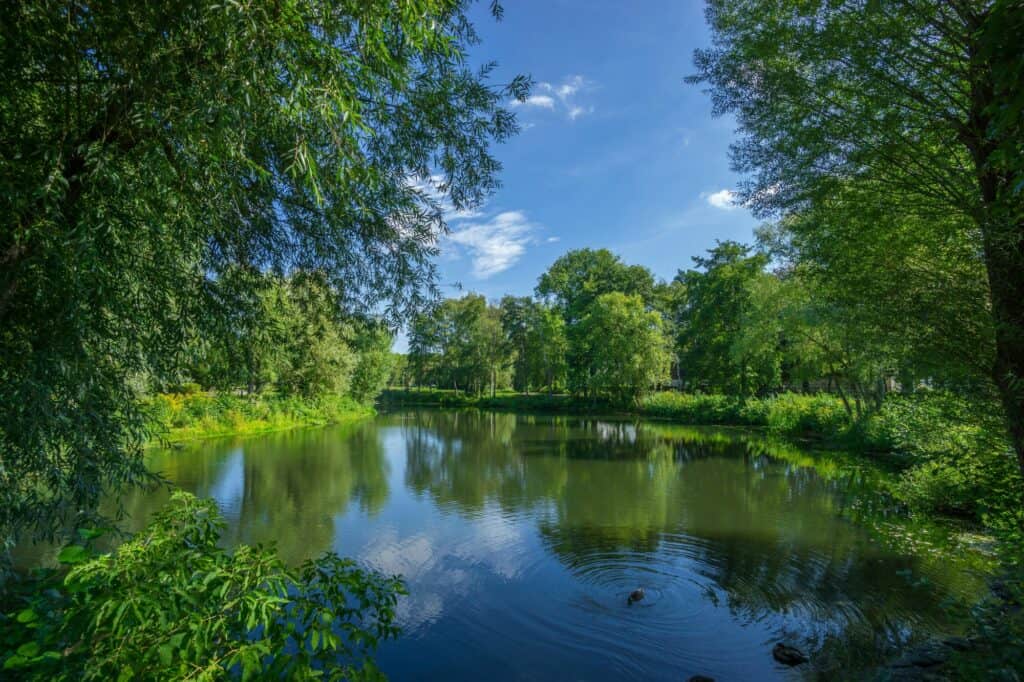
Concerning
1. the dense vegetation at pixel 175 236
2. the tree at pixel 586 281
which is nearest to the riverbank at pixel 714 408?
the tree at pixel 586 281

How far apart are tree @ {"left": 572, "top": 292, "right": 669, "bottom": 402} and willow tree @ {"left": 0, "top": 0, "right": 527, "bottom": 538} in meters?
32.5

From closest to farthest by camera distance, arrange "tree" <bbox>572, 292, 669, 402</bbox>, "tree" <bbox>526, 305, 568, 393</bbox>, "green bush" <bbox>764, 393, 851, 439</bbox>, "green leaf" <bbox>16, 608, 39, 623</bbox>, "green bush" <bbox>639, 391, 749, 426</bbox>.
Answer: "green leaf" <bbox>16, 608, 39, 623</bbox>, "green bush" <bbox>764, 393, 851, 439</bbox>, "green bush" <bbox>639, 391, 749, 426</bbox>, "tree" <bbox>572, 292, 669, 402</bbox>, "tree" <bbox>526, 305, 568, 393</bbox>

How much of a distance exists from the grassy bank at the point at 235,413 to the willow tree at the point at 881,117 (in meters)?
18.9

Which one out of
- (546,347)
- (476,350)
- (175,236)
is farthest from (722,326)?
(175,236)

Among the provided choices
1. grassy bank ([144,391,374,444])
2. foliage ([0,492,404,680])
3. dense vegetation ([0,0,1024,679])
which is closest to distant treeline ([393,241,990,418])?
dense vegetation ([0,0,1024,679])

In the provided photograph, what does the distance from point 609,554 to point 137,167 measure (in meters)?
9.03

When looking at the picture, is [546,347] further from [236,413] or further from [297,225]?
[297,225]

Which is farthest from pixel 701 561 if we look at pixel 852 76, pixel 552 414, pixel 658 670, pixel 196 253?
pixel 552 414

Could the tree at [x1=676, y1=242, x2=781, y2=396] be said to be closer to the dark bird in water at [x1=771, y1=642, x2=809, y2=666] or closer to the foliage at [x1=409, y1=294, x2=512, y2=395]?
the foliage at [x1=409, y1=294, x2=512, y2=395]

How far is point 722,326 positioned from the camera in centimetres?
3694

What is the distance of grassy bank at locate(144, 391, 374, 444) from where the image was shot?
2180 cm

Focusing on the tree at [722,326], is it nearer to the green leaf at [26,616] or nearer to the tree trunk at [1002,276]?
the tree trunk at [1002,276]

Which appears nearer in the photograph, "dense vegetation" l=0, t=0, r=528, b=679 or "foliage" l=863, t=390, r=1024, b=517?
"dense vegetation" l=0, t=0, r=528, b=679

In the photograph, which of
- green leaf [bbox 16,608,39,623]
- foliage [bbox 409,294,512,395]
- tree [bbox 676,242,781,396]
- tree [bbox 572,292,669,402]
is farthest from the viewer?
foliage [bbox 409,294,512,395]
